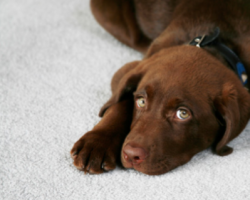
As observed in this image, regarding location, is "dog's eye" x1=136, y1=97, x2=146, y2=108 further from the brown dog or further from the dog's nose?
the dog's nose

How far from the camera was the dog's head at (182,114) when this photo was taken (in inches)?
80.3

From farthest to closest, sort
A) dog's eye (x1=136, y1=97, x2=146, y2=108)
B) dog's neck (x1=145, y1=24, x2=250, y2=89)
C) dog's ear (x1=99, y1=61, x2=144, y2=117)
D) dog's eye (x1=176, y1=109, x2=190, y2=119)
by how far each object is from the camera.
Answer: dog's neck (x1=145, y1=24, x2=250, y2=89) → dog's ear (x1=99, y1=61, x2=144, y2=117) → dog's eye (x1=136, y1=97, x2=146, y2=108) → dog's eye (x1=176, y1=109, x2=190, y2=119)

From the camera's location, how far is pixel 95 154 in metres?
2.10

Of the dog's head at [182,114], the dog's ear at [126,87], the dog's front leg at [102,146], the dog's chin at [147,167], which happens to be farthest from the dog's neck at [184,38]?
the dog's chin at [147,167]

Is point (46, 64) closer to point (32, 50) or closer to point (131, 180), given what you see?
point (32, 50)

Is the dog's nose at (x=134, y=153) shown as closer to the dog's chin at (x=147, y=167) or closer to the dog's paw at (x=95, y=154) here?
the dog's chin at (x=147, y=167)

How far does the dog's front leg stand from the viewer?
210cm

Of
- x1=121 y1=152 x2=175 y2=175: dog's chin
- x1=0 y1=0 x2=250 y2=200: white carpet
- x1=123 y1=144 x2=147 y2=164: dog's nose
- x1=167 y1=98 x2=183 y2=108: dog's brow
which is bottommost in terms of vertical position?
x1=0 y1=0 x2=250 y2=200: white carpet

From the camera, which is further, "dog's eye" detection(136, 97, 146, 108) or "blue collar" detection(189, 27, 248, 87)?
"blue collar" detection(189, 27, 248, 87)

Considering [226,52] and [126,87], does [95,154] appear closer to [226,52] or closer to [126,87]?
[126,87]

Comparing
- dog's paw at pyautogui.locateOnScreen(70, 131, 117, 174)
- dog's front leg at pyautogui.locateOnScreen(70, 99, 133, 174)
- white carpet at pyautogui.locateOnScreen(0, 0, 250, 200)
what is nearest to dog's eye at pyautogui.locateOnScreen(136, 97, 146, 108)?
dog's front leg at pyautogui.locateOnScreen(70, 99, 133, 174)

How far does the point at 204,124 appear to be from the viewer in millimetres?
2139

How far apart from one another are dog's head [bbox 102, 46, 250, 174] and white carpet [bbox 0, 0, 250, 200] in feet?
0.43

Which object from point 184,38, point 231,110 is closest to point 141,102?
point 231,110
